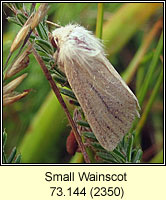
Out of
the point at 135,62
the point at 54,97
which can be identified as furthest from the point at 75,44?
the point at 135,62

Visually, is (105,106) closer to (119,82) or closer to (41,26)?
(119,82)

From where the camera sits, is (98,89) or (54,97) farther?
(54,97)

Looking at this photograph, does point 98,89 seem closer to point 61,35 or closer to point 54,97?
Result: point 61,35

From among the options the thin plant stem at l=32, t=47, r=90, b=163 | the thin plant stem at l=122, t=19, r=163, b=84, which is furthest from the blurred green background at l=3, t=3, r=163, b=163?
the thin plant stem at l=32, t=47, r=90, b=163

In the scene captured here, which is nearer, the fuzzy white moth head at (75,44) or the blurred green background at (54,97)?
the fuzzy white moth head at (75,44)

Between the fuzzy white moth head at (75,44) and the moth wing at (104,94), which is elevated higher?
the fuzzy white moth head at (75,44)

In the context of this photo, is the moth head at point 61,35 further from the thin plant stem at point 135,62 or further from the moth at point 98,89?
the thin plant stem at point 135,62

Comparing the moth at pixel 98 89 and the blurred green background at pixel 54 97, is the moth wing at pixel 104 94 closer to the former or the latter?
the moth at pixel 98 89

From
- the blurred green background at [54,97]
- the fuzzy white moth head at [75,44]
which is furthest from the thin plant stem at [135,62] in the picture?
the fuzzy white moth head at [75,44]
